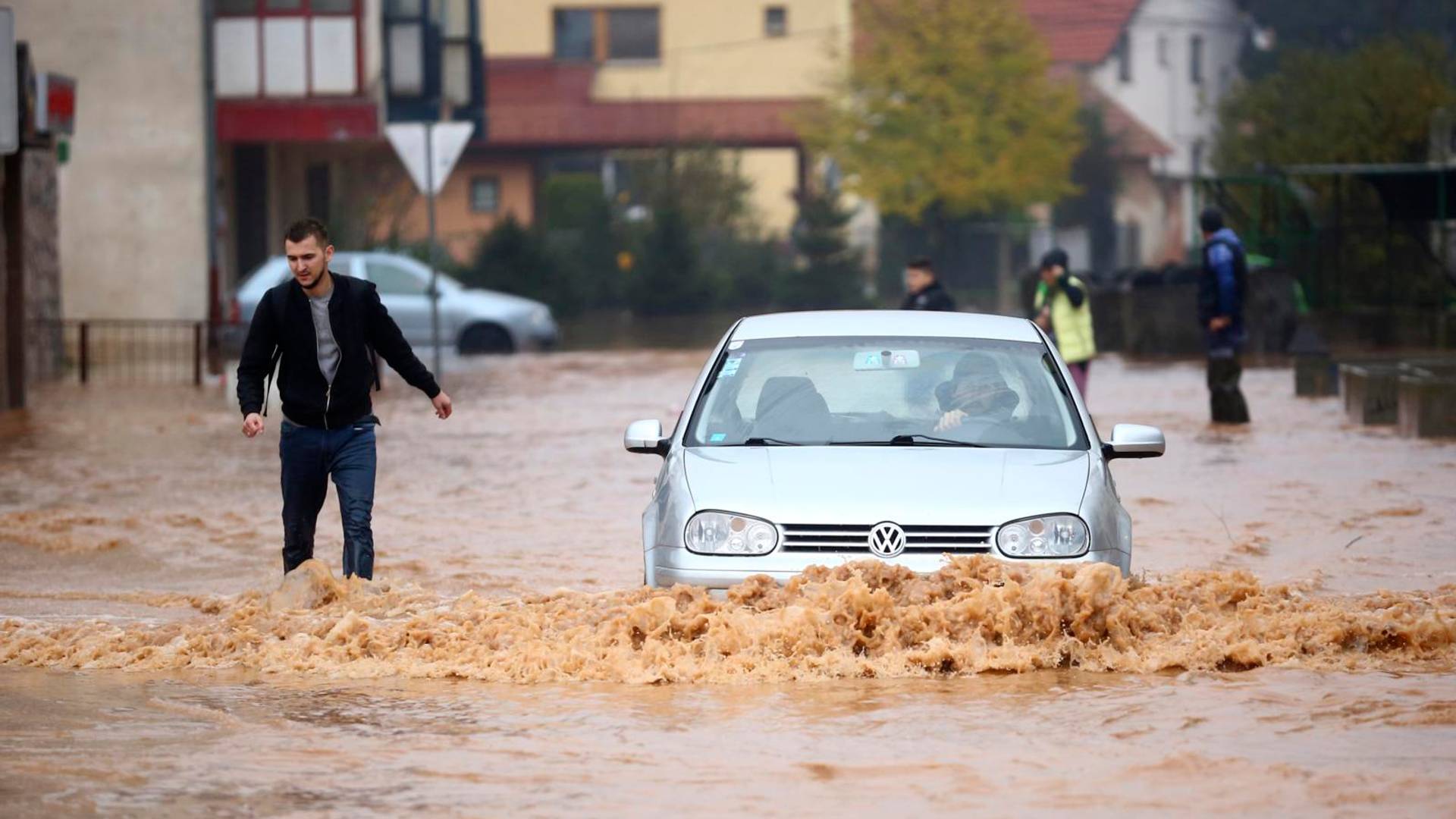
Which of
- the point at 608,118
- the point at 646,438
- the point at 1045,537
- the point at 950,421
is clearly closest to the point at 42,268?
the point at 646,438

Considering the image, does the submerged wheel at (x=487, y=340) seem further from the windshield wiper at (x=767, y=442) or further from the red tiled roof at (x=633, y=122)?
the red tiled roof at (x=633, y=122)

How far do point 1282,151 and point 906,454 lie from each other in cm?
2974

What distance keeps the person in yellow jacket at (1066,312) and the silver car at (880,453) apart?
8.60 meters

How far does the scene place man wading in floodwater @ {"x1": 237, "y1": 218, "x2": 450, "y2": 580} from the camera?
9.80 metres

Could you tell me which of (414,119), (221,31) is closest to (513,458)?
(221,31)

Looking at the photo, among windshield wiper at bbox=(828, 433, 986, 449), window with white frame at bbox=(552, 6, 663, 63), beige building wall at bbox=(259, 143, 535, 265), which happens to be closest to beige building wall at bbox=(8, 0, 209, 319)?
beige building wall at bbox=(259, 143, 535, 265)

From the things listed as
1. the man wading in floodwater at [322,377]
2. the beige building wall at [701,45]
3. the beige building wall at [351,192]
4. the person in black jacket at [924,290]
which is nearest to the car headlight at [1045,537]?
the man wading in floodwater at [322,377]

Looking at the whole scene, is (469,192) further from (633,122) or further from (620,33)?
(620,33)

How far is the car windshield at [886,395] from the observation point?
9.52m

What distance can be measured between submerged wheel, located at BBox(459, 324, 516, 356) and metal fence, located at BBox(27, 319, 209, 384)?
3865mm

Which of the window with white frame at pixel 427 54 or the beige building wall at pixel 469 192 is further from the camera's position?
the beige building wall at pixel 469 192

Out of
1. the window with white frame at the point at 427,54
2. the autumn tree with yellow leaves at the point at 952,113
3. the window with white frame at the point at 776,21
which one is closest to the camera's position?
the window with white frame at the point at 427,54

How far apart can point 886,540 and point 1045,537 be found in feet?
1.90

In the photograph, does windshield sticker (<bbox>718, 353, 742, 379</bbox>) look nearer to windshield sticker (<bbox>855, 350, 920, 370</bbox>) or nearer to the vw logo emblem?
windshield sticker (<bbox>855, 350, 920, 370</bbox>)
